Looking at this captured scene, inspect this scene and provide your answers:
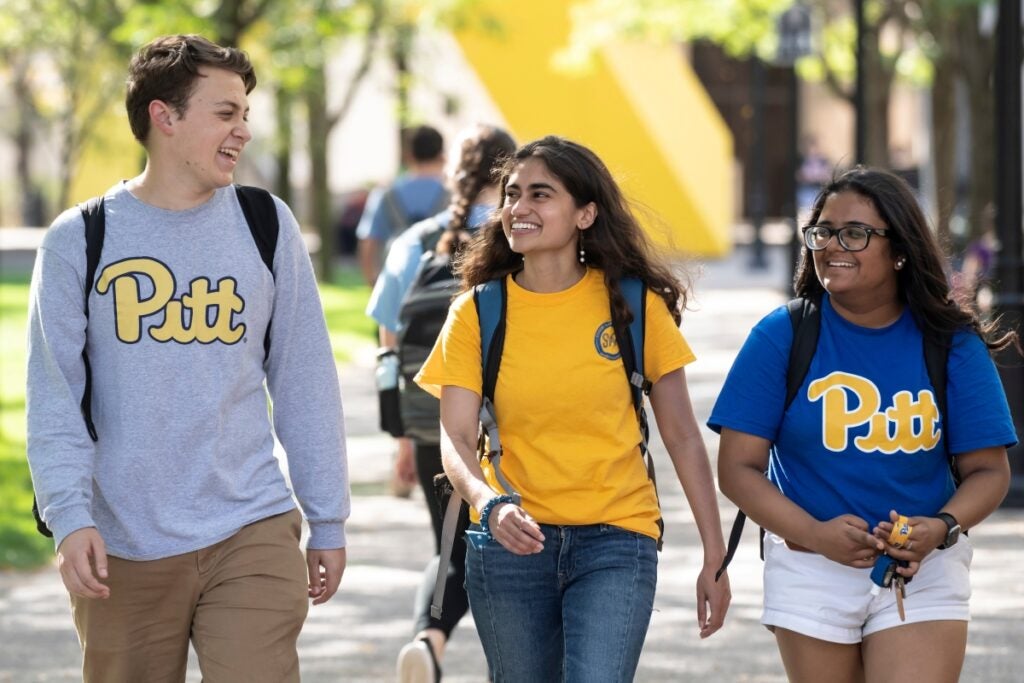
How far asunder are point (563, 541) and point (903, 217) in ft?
3.57

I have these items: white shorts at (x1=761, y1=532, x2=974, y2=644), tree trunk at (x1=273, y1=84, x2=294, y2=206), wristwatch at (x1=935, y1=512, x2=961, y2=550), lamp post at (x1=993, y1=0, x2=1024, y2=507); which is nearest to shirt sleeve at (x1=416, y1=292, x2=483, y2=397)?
white shorts at (x1=761, y1=532, x2=974, y2=644)

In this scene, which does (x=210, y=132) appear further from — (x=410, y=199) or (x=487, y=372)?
(x=410, y=199)

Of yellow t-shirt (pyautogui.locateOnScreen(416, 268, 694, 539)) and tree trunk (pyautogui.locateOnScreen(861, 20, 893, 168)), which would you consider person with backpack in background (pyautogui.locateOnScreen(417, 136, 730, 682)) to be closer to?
yellow t-shirt (pyautogui.locateOnScreen(416, 268, 694, 539))

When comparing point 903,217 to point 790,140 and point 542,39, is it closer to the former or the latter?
point 790,140

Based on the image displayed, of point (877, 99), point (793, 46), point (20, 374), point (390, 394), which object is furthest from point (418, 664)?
point (877, 99)

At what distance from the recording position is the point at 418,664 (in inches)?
226

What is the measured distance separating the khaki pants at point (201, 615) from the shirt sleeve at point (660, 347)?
973 millimetres

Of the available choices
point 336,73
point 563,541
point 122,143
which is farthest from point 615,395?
point 122,143

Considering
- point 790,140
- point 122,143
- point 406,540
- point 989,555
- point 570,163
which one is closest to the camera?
point 570,163

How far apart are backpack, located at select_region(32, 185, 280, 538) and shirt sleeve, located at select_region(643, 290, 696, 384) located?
0.89m

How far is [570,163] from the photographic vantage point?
4.59m

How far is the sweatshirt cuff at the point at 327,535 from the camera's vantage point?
438cm

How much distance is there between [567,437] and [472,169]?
6.74 ft

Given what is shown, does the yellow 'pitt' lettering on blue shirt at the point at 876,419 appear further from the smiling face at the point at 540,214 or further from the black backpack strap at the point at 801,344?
the smiling face at the point at 540,214
